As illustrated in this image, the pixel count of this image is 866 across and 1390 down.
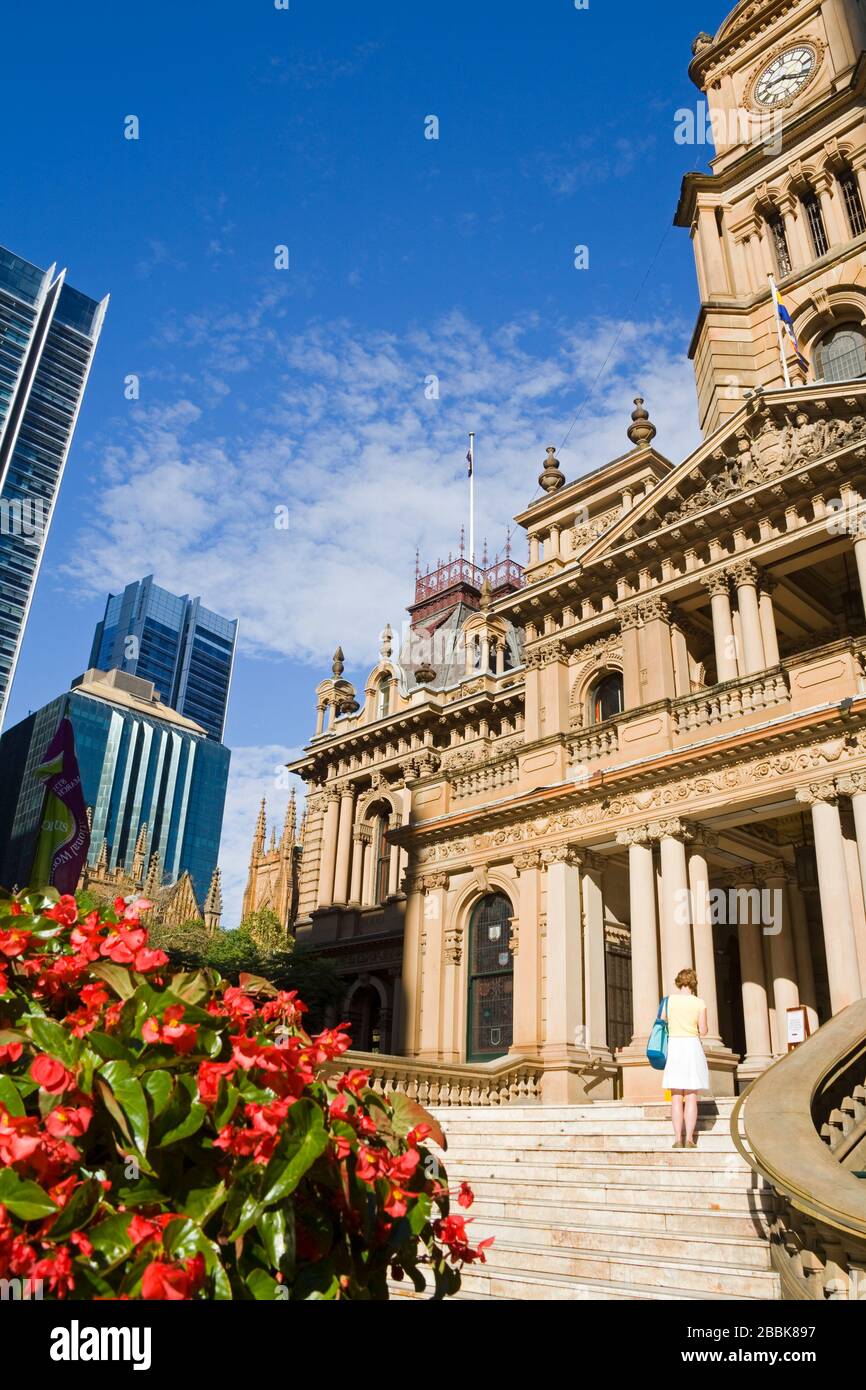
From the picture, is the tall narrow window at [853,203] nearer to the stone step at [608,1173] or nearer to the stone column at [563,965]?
the stone column at [563,965]

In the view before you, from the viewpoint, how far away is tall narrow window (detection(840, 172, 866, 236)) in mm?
31203

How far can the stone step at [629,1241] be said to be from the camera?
8.14m

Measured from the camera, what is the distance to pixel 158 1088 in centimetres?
277

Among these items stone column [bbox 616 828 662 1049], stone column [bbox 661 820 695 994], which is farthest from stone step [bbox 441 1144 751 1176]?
stone column [bbox 661 820 695 994]

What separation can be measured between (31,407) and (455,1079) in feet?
535

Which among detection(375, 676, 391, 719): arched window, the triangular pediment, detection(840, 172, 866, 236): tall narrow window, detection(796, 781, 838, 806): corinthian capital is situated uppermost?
detection(840, 172, 866, 236): tall narrow window

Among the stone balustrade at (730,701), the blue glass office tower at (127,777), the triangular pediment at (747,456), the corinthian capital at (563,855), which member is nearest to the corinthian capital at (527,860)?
the corinthian capital at (563,855)

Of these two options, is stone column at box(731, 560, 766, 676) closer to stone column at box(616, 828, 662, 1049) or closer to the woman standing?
stone column at box(616, 828, 662, 1049)

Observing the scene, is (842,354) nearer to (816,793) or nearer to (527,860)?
(816,793)

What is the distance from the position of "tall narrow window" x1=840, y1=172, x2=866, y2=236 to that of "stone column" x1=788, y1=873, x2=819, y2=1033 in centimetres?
2196

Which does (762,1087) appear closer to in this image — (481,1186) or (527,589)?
(481,1186)

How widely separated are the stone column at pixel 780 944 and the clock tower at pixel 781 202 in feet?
52.7
